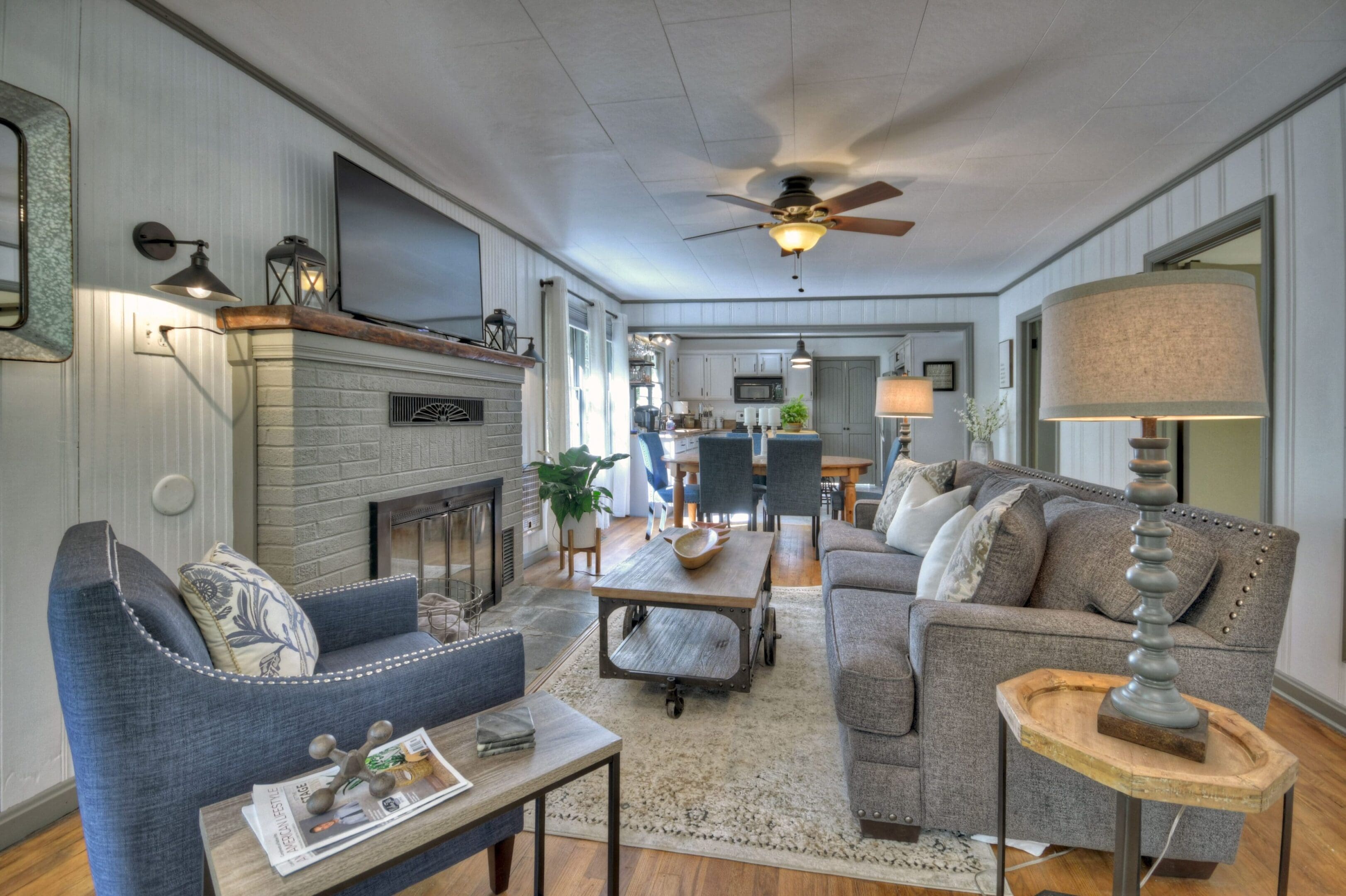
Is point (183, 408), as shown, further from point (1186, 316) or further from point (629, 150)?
point (1186, 316)

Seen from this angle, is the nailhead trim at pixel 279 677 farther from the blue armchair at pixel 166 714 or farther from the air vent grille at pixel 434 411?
the air vent grille at pixel 434 411

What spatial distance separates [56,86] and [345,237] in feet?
3.18

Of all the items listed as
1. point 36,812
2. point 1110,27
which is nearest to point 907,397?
point 1110,27

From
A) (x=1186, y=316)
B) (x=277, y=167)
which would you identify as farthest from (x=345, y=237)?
(x=1186, y=316)

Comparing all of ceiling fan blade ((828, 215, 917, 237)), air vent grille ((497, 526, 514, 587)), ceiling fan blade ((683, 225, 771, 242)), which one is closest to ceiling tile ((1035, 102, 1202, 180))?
ceiling fan blade ((828, 215, 917, 237))

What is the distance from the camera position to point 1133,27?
6.70ft

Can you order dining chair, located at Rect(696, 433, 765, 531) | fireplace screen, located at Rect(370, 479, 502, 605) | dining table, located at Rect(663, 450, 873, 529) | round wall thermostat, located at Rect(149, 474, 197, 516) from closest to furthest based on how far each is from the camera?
round wall thermostat, located at Rect(149, 474, 197, 516) → fireplace screen, located at Rect(370, 479, 502, 605) → dining chair, located at Rect(696, 433, 765, 531) → dining table, located at Rect(663, 450, 873, 529)

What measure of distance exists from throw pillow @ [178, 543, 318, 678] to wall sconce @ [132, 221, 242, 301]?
0.98 meters

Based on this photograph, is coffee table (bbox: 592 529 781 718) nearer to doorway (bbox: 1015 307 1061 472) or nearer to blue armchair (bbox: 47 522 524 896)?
blue armchair (bbox: 47 522 524 896)

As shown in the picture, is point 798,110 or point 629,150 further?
point 629,150

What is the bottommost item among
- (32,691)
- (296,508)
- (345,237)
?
(32,691)

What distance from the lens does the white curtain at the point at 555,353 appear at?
16.0ft

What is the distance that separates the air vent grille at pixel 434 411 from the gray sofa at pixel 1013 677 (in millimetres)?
2205

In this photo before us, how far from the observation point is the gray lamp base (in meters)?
1.04
